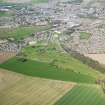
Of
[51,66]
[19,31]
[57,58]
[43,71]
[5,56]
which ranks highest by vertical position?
[19,31]

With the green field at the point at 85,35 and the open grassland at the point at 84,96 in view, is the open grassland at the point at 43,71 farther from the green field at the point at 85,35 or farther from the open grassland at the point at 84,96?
the green field at the point at 85,35

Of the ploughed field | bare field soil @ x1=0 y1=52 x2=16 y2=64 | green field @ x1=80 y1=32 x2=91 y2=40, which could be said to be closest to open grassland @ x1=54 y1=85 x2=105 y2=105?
the ploughed field

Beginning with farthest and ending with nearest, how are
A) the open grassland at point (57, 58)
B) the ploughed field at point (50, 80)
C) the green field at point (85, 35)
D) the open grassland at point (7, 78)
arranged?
the green field at point (85, 35) → the open grassland at point (57, 58) → the open grassland at point (7, 78) → the ploughed field at point (50, 80)

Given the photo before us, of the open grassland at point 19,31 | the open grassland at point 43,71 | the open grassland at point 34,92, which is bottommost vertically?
the open grassland at point 34,92

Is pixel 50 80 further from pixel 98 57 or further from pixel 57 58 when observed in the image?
pixel 98 57

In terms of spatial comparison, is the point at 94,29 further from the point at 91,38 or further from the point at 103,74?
the point at 103,74

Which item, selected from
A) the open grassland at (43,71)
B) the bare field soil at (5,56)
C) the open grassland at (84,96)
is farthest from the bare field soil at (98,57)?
the bare field soil at (5,56)

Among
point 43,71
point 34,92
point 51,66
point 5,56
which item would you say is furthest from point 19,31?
point 34,92
